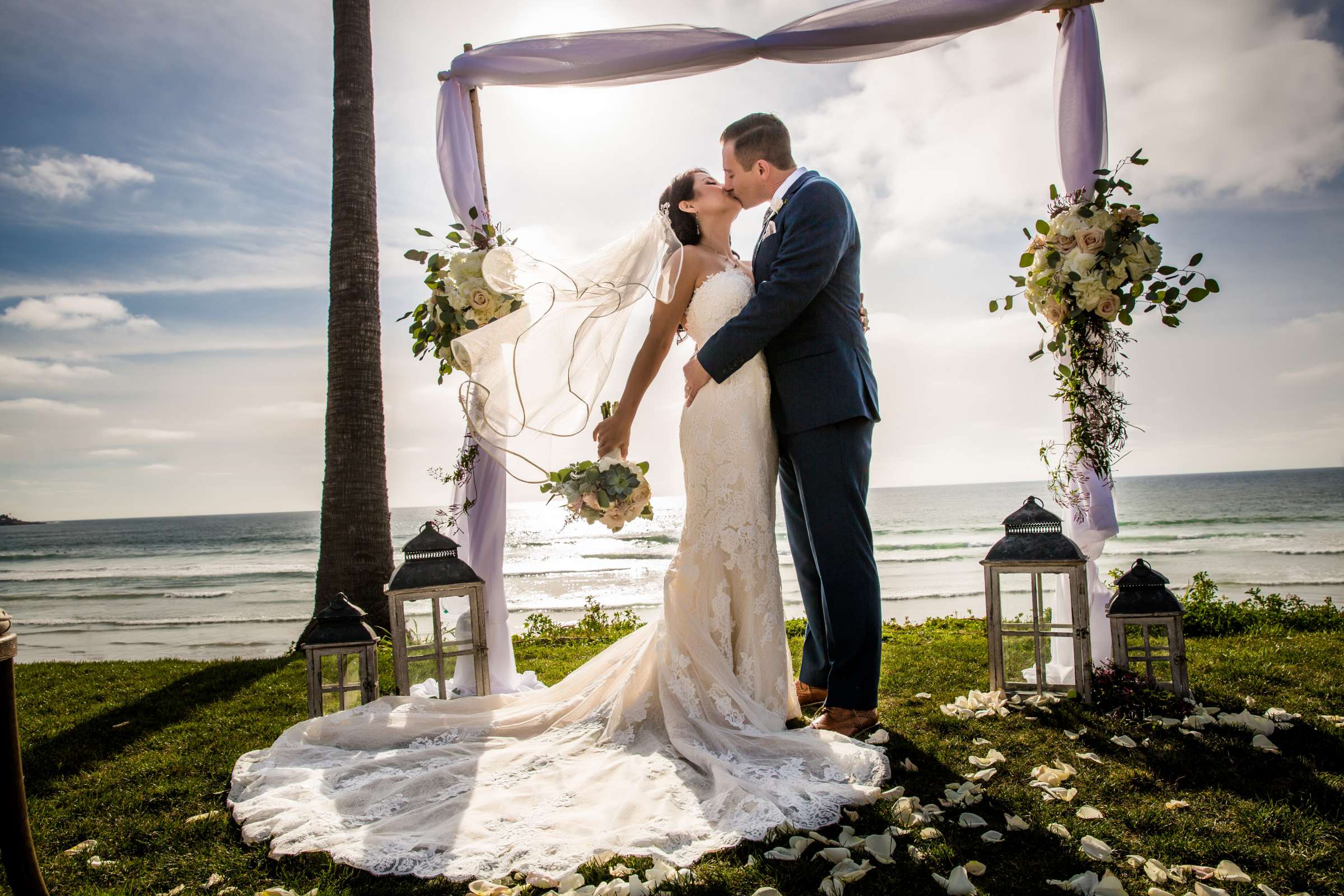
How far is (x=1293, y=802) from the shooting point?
238cm

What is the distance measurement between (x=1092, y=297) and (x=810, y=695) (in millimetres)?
2482

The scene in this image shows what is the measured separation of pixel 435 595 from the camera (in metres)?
3.72

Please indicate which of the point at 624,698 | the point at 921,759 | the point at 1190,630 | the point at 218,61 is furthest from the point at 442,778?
the point at 218,61

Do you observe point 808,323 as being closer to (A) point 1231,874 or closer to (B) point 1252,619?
(A) point 1231,874

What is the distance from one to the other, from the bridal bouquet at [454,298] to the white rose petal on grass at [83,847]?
2.40 meters

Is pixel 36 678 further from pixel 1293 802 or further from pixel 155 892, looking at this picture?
pixel 1293 802

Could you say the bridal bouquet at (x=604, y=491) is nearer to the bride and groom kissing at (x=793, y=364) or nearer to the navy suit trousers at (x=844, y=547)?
the bride and groom kissing at (x=793, y=364)

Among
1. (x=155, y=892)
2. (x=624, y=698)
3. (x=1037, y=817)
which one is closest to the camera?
(x=155, y=892)

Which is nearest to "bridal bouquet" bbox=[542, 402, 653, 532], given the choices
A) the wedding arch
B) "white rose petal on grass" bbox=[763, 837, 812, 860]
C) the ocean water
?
the ocean water

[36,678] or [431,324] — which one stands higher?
[431,324]

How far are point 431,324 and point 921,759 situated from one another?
3.08 m

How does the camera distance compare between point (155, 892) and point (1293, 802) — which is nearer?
point (155, 892)

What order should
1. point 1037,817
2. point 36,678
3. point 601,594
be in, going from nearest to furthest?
point 1037,817, point 36,678, point 601,594

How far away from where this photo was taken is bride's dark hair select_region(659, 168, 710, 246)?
384cm
